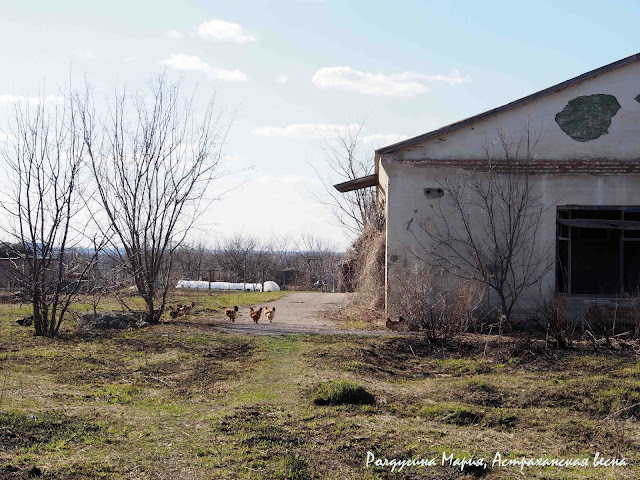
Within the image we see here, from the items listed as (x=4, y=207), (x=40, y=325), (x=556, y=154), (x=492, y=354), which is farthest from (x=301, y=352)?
(x=556, y=154)

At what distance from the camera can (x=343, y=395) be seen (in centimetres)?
778

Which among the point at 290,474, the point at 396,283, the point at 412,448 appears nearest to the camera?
the point at 290,474

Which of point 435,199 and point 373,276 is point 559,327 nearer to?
point 435,199

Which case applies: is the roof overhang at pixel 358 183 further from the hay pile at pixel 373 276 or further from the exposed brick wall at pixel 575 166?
the exposed brick wall at pixel 575 166

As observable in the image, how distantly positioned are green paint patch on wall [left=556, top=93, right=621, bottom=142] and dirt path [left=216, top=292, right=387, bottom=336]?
6273 mm

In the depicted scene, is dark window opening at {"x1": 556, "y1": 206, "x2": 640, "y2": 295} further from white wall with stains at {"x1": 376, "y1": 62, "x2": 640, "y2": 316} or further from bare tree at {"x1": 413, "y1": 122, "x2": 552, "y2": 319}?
bare tree at {"x1": 413, "y1": 122, "x2": 552, "y2": 319}

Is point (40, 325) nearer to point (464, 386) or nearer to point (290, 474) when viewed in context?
point (464, 386)

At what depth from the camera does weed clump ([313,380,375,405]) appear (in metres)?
7.72

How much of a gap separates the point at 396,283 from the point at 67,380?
26.3 ft

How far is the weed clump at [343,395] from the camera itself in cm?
772

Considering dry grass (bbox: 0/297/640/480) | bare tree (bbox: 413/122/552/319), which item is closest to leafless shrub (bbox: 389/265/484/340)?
bare tree (bbox: 413/122/552/319)

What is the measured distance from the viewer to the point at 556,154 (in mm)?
15180

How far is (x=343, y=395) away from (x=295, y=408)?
25.0 inches

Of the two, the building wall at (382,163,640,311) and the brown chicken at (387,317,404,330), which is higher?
the building wall at (382,163,640,311)
